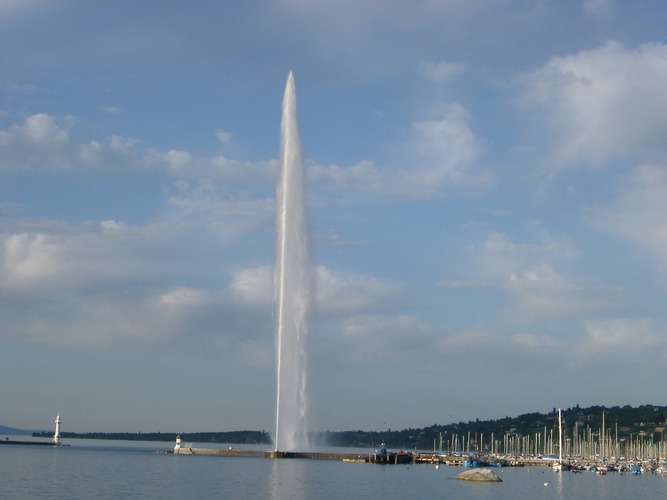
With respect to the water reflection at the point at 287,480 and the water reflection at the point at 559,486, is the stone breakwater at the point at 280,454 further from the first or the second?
the water reflection at the point at 559,486

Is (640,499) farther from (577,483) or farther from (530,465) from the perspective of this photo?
(530,465)

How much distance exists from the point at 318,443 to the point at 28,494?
56367mm

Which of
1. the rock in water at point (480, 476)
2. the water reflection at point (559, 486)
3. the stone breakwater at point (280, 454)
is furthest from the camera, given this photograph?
the stone breakwater at point (280, 454)

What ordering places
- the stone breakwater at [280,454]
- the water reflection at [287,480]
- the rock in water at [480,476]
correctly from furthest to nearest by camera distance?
1. the stone breakwater at [280,454]
2. the rock in water at [480,476]
3. the water reflection at [287,480]

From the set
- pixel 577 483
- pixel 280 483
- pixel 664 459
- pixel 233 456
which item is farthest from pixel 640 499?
pixel 664 459

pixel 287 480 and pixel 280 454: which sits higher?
pixel 280 454

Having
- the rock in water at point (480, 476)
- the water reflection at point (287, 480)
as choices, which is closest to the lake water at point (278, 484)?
the water reflection at point (287, 480)

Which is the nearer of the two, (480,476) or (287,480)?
(287,480)

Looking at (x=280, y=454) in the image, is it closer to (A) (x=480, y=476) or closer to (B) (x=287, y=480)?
(B) (x=287, y=480)

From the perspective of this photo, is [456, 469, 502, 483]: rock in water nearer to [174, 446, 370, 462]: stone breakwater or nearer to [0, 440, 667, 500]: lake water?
[0, 440, 667, 500]: lake water

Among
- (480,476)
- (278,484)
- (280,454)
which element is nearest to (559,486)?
(480,476)

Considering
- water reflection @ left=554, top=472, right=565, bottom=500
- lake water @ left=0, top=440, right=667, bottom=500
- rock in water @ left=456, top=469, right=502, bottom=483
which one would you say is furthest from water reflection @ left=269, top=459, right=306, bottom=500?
water reflection @ left=554, top=472, right=565, bottom=500

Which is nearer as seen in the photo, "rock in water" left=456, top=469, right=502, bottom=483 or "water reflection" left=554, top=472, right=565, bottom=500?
"water reflection" left=554, top=472, right=565, bottom=500

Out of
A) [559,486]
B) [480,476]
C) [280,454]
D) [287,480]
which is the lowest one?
[559,486]
